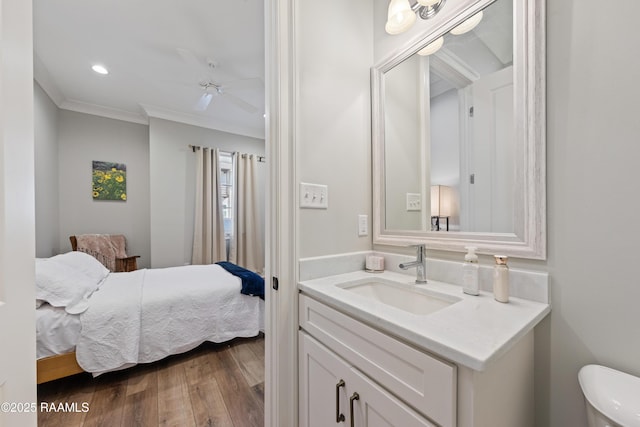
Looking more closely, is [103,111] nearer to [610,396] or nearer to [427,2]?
[427,2]

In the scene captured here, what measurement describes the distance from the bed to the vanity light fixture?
2.13m

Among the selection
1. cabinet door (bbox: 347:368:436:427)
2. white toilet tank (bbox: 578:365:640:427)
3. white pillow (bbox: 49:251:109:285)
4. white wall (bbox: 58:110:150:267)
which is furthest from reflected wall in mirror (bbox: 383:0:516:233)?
white wall (bbox: 58:110:150:267)

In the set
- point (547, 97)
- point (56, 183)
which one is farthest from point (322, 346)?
point (56, 183)

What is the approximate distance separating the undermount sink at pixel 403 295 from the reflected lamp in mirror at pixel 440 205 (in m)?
0.32

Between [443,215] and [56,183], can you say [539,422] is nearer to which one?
[443,215]

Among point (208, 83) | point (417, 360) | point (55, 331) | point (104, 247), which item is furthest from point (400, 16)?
point (104, 247)

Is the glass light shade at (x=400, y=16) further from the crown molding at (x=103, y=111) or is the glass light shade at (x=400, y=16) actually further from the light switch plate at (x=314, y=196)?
the crown molding at (x=103, y=111)

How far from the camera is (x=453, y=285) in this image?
1.03 metres

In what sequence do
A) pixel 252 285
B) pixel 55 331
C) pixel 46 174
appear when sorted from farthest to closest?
pixel 46 174, pixel 252 285, pixel 55 331

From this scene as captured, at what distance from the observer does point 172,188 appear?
3.72m

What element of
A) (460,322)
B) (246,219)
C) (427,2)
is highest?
(427,2)

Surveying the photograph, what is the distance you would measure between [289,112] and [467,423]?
1.13 meters

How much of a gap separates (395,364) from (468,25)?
1315 millimetres

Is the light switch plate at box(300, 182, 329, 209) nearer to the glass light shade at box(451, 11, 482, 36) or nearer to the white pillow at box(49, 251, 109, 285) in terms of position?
Result: the glass light shade at box(451, 11, 482, 36)
